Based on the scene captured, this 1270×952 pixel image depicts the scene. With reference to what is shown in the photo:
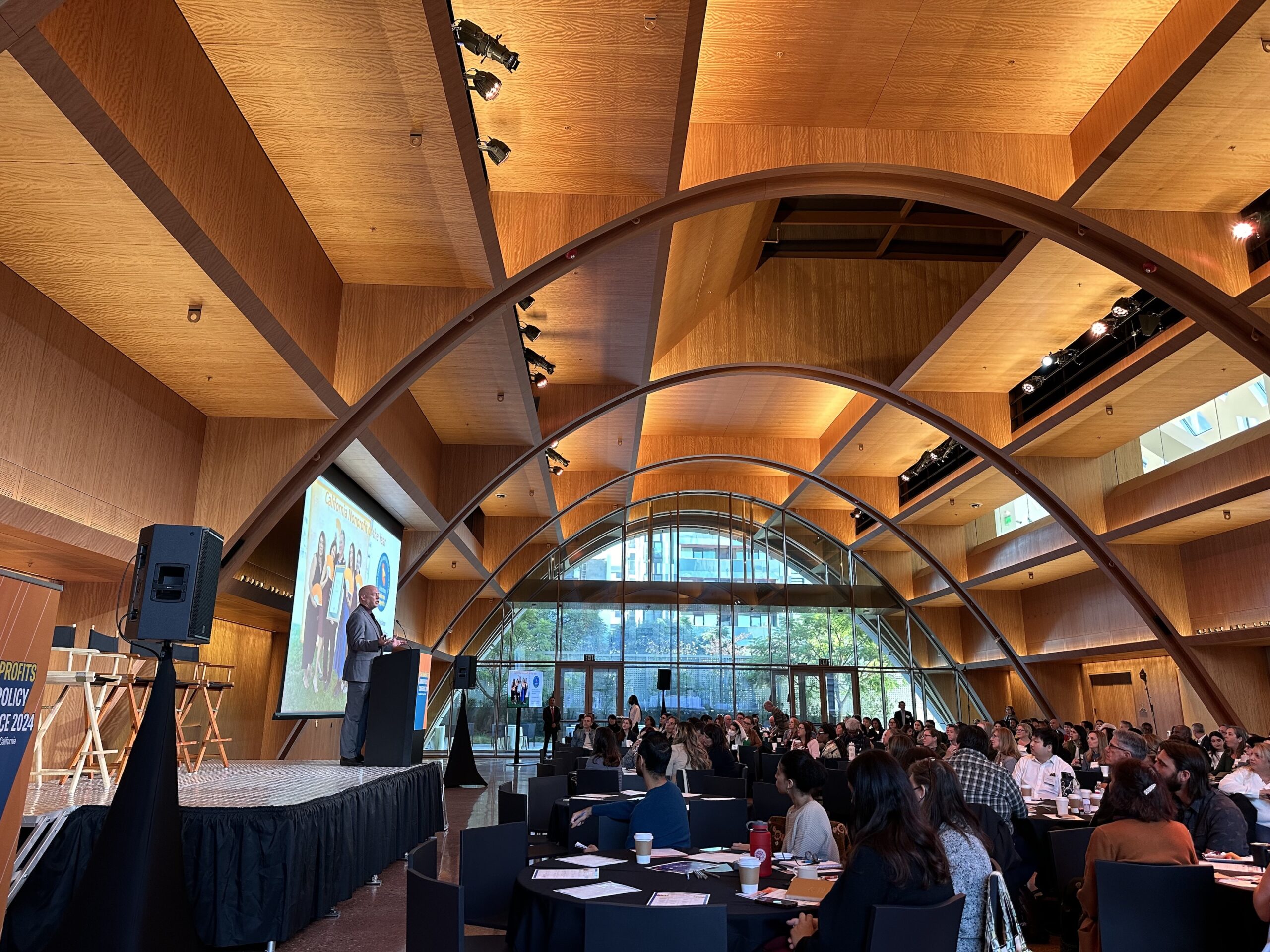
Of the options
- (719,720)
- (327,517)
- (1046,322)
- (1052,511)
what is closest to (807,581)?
(719,720)

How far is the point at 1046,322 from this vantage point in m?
12.4

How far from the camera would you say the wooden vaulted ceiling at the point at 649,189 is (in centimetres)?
556

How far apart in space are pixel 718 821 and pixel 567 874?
2027mm

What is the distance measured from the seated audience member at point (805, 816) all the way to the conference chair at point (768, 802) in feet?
6.63

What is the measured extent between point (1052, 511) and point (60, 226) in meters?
14.5

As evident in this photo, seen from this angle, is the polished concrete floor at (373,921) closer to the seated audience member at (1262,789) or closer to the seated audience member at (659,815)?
the seated audience member at (659,815)

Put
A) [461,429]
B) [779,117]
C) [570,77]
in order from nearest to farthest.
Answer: [570,77] → [779,117] → [461,429]

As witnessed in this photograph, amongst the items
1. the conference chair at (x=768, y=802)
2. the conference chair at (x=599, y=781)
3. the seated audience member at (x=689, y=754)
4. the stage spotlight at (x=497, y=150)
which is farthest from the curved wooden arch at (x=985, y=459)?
the conference chair at (x=768, y=802)

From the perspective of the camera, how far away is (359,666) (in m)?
7.94

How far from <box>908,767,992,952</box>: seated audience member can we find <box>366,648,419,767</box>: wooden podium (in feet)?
16.7

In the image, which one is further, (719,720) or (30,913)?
(719,720)

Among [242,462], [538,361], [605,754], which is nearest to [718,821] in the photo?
[605,754]

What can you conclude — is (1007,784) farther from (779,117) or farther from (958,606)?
(958,606)

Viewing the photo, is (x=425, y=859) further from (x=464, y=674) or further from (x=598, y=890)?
(x=464, y=674)
